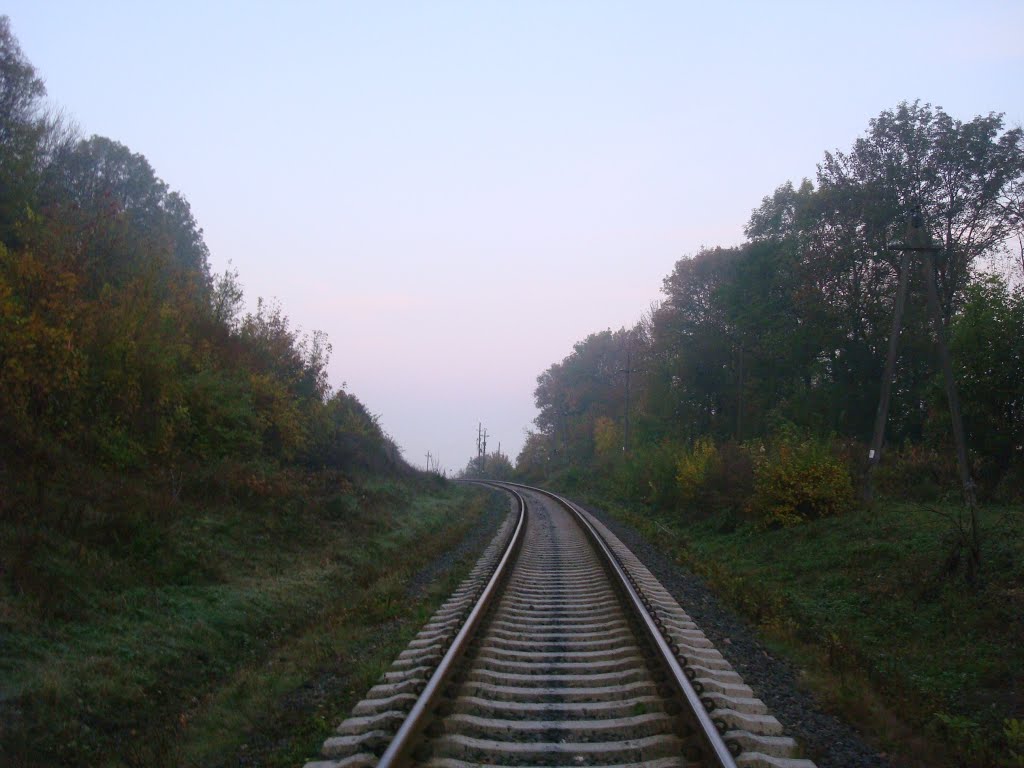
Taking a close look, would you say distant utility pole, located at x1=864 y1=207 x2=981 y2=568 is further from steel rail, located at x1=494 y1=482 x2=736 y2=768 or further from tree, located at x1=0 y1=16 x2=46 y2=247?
tree, located at x1=0 y1=16 x2=46 y2=247

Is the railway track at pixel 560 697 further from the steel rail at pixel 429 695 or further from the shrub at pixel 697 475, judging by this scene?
the shrub at pixel 697 475

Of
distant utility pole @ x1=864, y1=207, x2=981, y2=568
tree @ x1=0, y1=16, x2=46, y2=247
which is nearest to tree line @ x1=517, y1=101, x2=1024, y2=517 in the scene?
distant utility pole @ x1=864, y1=207, x2=981, y2=568

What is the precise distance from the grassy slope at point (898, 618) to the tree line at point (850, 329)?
3.82m

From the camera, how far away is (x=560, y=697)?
5.97 meters

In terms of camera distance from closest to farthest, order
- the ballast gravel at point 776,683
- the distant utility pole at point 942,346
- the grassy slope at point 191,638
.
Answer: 1. the ballast gravel at point 776,683
2. the grassy slope at point 191,638
3. the distant utility pole at point 942,346

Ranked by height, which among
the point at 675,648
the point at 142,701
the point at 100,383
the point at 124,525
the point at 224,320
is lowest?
the point at 142,701

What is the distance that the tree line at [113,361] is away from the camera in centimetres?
1158

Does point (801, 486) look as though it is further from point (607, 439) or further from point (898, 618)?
point (607, 439)

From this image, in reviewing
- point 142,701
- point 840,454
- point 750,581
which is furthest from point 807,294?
point 142,701

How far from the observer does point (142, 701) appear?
701 centimetres

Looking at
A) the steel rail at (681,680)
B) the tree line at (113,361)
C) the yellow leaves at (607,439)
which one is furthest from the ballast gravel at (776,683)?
the yellow leaves at (607,439)

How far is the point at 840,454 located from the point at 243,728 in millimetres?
19107

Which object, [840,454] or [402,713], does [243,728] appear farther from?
[840,454]

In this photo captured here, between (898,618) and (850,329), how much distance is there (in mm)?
26032
